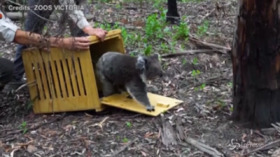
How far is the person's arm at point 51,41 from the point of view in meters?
4.88

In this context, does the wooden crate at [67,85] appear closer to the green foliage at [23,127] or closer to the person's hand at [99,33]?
the person's hand at [99,33]

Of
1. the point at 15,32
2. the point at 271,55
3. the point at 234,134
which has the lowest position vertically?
the point at 234,134

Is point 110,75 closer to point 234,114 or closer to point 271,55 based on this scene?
point 234,114

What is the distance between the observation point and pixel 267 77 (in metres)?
4.25

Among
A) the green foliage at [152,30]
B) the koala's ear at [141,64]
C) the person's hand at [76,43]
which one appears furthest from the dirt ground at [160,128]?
the green foliage at [152,30]

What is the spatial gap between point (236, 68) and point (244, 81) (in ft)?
0.48

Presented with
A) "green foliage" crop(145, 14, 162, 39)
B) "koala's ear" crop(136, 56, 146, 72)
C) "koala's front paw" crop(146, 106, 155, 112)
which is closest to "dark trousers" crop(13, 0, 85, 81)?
"koala's ear" crop(136, 56, 146, 72)

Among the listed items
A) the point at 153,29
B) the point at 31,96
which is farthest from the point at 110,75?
the point at 153,29

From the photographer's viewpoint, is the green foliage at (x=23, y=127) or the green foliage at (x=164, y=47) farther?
the green foliage at (x=164, y=47)

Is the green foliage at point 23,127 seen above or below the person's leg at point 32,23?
below

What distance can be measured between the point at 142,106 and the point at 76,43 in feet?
3.24

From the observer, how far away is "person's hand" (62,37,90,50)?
4.88 m

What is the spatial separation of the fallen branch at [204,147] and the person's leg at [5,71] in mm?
2403

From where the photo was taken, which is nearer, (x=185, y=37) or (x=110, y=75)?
(x=110, y=75)
